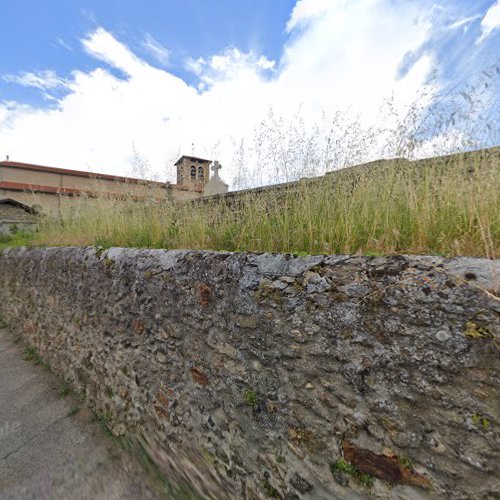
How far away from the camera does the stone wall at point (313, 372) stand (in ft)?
3.37

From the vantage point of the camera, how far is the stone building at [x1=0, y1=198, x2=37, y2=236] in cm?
974

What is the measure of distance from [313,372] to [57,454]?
283 cm

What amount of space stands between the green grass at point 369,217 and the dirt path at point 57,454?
2.09 m

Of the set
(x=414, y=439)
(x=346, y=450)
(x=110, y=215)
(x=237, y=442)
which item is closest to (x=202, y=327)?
(x=237, y=442)

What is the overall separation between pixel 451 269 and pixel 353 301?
41cm

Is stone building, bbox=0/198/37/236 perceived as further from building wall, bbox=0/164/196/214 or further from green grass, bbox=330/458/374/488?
green grass, bbox=330/458/374/488

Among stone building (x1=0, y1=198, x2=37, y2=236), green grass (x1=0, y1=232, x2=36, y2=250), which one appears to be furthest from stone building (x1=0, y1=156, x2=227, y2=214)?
green grass (x1=0, y1=232, x2=36, y2=250)

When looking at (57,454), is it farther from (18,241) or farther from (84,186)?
(84,186)

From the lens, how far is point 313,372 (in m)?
1.43

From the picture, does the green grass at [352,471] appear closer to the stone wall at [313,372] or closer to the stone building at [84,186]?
the stone wall at [313,372]

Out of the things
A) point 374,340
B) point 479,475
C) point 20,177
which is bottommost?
point 479,475

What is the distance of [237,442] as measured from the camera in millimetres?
1807

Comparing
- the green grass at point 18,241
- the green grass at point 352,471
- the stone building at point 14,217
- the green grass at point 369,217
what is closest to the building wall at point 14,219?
the stone building at point 14,217

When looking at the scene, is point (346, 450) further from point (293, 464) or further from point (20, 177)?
point (20, 177)
